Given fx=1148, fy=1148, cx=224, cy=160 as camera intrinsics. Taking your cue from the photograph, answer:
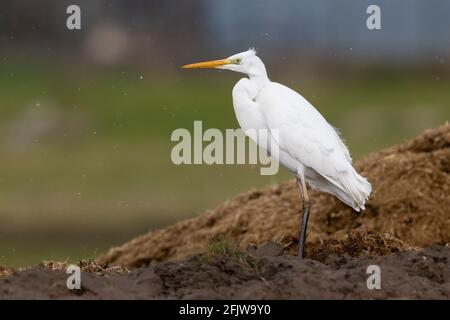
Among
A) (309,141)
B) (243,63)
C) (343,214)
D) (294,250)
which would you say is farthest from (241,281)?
(343,214)

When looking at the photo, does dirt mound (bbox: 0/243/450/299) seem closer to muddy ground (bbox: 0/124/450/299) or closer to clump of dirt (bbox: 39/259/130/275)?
muddy ground (bbox: 0/124/450/299)

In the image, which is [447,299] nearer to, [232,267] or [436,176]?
[232,267]

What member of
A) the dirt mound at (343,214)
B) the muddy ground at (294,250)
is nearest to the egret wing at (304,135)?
the muddy ground at (294,250)

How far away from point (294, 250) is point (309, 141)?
142cm

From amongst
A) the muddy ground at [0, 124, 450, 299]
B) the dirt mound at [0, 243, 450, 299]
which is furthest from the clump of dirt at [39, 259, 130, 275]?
the dirt mound at [0, 243, 450, 299]

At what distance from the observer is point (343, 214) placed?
773 centimetres

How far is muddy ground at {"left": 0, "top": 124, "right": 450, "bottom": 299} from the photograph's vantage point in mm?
4961

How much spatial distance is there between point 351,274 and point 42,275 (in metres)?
1.38

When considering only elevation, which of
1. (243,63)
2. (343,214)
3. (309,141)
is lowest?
(343,214)

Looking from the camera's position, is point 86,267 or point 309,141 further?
point 309,141

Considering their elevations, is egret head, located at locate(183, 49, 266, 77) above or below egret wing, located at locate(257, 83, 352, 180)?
above

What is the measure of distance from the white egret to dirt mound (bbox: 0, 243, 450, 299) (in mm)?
842

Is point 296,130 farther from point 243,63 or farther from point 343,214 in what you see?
point 343,214
